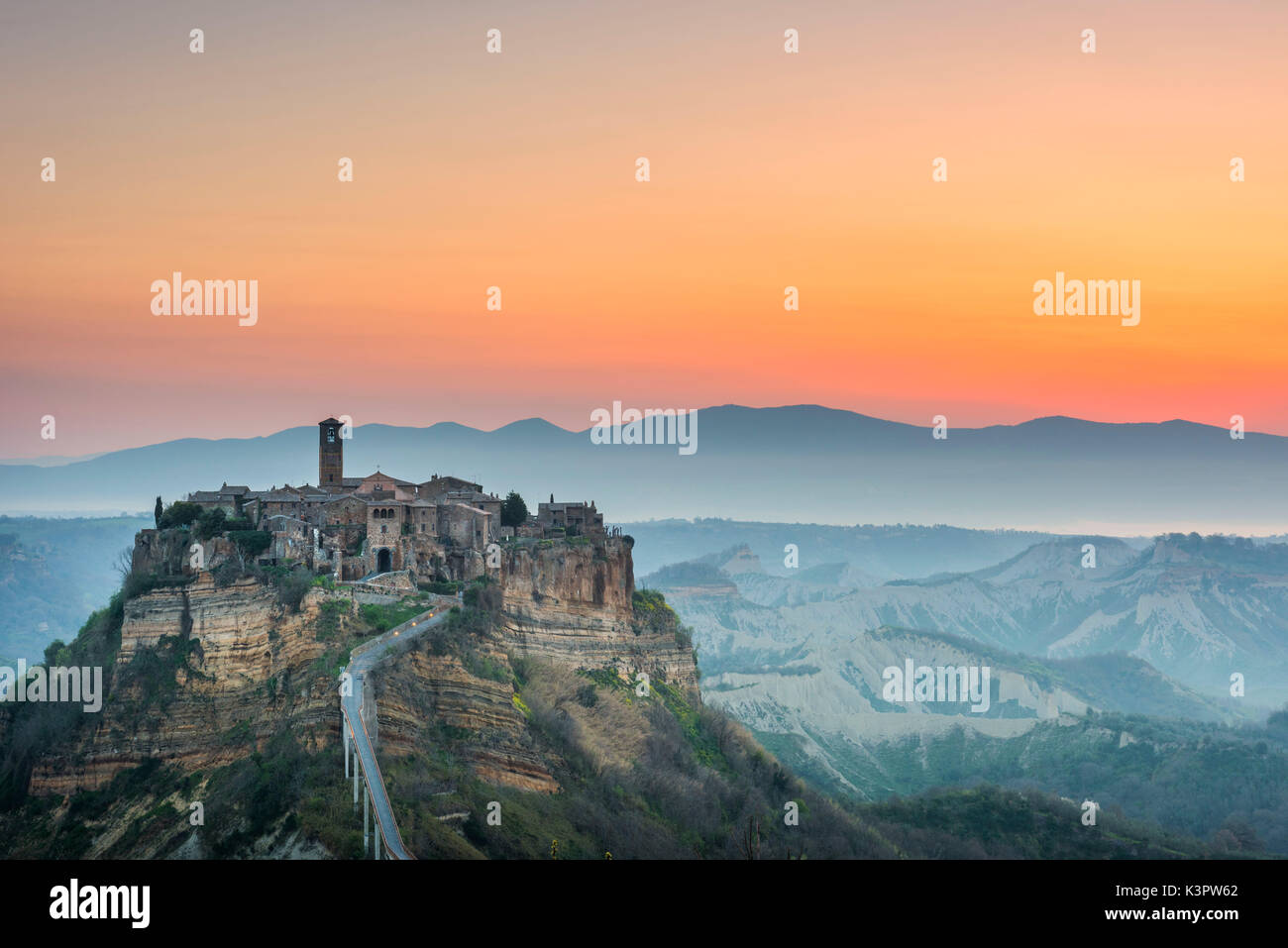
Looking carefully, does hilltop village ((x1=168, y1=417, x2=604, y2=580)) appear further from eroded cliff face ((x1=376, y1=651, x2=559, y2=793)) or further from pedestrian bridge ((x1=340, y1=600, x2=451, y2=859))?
eroded cliff face ((x1=376, y1=651, x2=559, y2=793))

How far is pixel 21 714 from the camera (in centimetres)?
5972

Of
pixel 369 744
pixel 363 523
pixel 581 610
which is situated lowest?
pixel 369 744

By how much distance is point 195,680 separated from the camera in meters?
55.6

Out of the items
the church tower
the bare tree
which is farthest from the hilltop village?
the bare tree

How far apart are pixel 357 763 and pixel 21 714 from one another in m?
22.9

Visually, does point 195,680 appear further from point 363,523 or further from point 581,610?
point 581,610

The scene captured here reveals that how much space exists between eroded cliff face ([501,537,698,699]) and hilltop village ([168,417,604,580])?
2561mm

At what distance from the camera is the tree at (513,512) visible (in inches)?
3034

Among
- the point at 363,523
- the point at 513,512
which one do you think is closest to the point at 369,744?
the point at 363,523

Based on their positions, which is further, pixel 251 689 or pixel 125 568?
pixel 125 568

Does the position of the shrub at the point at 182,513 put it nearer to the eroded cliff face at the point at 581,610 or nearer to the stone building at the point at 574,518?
the eroded cliff face at the point at 581,610

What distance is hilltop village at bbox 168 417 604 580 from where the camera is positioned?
62.8 m

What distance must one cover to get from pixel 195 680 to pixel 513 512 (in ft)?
82.5

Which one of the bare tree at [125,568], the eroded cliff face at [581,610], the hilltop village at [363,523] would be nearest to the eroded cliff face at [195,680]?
the hilltop village at [363,523]
